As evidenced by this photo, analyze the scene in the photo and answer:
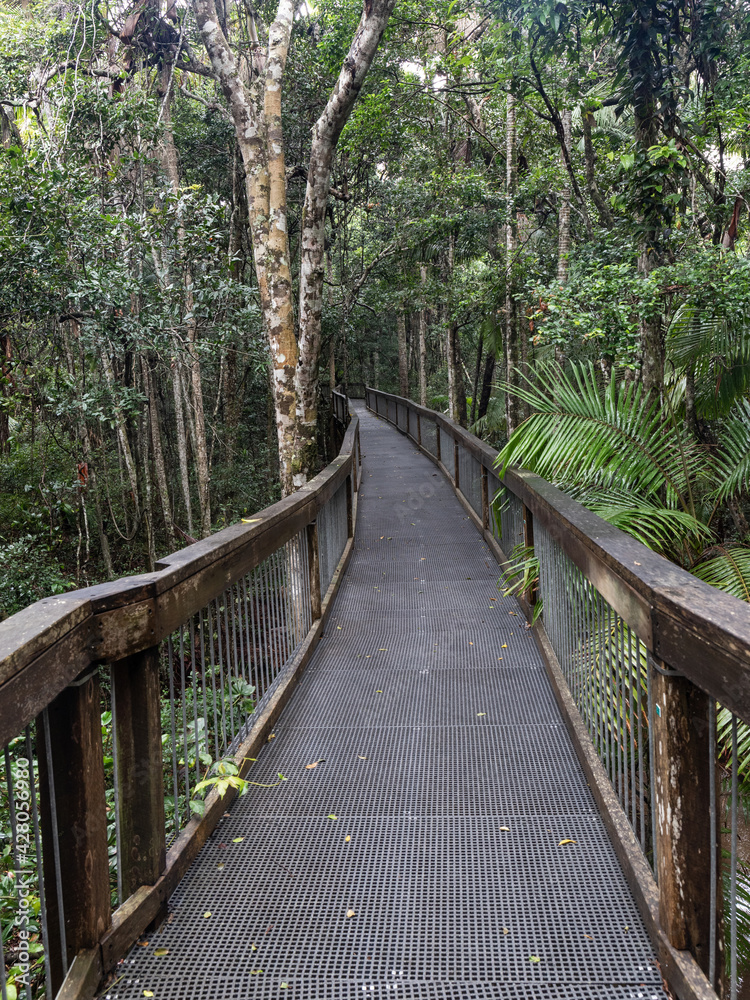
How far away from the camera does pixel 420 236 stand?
13.5 m

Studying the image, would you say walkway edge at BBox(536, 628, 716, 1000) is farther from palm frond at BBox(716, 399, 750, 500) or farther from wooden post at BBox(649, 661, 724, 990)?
palm frond at BBox(716, 399, 750, 500)

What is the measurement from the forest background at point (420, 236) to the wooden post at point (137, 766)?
3014 millimetres

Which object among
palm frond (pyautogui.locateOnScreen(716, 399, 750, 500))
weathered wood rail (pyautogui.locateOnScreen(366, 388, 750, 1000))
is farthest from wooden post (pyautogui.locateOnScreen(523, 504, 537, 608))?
weathered wood rail (pyautogui.locateOnScreen(366, 388, 750, 1000))

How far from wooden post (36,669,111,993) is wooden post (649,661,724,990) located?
1528 millimetres

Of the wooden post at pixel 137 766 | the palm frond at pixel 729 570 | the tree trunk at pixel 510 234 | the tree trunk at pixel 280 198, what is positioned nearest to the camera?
the wooden post at pixel 137 766

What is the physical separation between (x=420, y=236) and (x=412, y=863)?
41.6 feet

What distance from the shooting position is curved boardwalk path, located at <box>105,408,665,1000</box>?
2.03 m

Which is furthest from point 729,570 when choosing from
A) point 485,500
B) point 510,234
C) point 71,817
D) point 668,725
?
point 510,234

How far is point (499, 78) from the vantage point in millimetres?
8789

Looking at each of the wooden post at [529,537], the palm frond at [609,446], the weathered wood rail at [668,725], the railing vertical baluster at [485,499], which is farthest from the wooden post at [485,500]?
the weathered wood rail at [668,725]

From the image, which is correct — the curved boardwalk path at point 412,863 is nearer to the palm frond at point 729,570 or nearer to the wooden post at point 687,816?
the wooden post at point 687,816

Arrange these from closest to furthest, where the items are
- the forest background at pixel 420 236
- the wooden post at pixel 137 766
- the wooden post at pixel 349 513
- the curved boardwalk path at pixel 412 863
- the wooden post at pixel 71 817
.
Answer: the wooden post at pixel 71 817 < the curved boardwalk path at pixel 412 863 < the wooden post at pixel 137 766 < the forest background at pixel 420 236 < the wooden post at pixel 349 513

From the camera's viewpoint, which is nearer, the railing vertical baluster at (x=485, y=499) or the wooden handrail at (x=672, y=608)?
the wooden handrail at (x=672, y=608)

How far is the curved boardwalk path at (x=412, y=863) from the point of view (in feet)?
6.65
